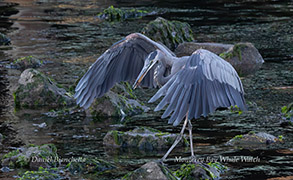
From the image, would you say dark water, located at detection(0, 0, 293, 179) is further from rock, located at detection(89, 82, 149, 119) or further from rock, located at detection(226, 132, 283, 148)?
rock, located at detection(89, 82, 149, 119)

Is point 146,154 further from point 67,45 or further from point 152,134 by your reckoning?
point 67,45

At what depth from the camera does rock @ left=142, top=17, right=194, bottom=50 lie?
16.2m

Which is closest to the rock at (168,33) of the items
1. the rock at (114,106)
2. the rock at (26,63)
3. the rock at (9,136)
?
the rock at (26,63)

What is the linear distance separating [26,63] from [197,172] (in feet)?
26.5

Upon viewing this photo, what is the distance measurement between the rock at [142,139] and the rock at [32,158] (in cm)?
106

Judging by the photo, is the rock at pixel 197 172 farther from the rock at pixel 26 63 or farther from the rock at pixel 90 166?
the rock at pixel 26 63

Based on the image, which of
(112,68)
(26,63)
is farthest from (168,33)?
(112,68)

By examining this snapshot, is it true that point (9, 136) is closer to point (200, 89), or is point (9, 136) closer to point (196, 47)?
point (200, 89)

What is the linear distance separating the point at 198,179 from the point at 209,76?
4.15 ft

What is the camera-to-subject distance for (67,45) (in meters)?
16.8

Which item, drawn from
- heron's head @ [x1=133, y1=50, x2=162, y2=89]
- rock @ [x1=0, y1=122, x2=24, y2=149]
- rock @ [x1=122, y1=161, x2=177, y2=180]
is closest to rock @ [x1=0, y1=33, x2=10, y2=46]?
rock @ [x1=0, y1=122, x2=24, y2=149]

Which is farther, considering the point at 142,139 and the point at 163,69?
the point at 142,139

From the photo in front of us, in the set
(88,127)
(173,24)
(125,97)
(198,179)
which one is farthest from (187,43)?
(198,179)

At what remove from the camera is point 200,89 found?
6.87 metres
